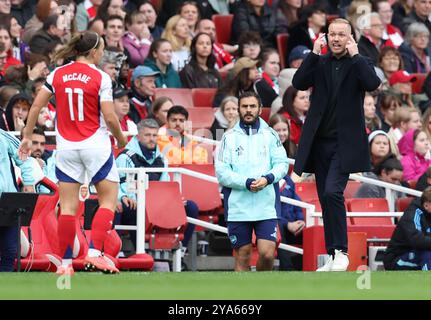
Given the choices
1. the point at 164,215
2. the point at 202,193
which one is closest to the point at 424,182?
the point at 202,193

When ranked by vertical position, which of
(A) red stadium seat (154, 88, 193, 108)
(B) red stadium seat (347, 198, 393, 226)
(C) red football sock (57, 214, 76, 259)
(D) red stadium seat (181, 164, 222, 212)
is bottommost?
(C) red football sock (57, 214, 76, 259)

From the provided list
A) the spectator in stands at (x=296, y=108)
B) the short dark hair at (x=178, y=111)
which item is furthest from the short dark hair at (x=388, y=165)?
the short dark hair at (x=178, y=111)

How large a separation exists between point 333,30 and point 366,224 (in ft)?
16.8

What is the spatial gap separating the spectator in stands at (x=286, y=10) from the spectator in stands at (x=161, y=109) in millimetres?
5515

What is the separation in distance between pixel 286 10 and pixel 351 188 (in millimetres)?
5857

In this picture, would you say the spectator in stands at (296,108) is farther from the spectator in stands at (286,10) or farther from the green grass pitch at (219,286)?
the green grass pitch at (219,286)

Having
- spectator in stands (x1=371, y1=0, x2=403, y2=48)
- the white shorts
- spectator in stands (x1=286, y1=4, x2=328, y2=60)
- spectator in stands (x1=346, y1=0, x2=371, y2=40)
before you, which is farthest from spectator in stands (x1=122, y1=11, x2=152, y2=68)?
the white shorts

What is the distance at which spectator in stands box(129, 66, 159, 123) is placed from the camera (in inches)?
773

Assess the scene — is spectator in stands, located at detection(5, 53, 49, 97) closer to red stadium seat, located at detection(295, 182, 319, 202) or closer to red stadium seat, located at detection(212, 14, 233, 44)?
red stadium seat, located at detection(295, 182, 319, 202)

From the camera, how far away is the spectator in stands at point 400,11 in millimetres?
24984

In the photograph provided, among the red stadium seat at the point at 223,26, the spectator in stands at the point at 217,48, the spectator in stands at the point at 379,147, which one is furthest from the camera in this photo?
the red stadium seat at the point at 223,26

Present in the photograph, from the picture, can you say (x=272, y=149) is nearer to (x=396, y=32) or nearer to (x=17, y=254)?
(x=17, y=254)

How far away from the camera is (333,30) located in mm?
13445

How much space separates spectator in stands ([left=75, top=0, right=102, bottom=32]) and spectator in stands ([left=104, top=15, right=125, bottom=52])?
0.69 m
